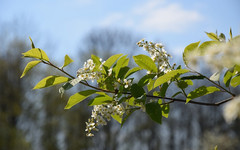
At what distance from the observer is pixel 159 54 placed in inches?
48.0

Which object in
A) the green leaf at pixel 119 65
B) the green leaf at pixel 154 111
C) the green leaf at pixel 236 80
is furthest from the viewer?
the green leaf at pixel 119 65

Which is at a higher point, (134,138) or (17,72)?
(17,72)

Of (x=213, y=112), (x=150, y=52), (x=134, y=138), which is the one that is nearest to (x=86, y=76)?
(x=150, y=52)

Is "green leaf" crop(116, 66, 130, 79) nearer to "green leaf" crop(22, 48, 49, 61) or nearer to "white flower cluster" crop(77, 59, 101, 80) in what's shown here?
"white flower cluster" crop(77, 59, 101, 80)

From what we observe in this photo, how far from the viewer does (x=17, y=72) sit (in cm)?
1811

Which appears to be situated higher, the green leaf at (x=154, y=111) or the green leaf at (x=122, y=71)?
the green leaf at (x=122, y=71)

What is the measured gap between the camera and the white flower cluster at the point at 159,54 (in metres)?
1.17

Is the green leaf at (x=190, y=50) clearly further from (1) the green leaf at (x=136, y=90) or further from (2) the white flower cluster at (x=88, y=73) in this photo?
(2) the white flower cluster at (x=88, y=73)

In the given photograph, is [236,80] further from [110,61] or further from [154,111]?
[110,61]

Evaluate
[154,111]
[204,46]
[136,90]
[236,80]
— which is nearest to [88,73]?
[136,90]

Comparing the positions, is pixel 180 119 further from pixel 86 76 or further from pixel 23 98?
pixel 86 76

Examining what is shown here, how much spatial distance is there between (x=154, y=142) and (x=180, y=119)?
140 inches

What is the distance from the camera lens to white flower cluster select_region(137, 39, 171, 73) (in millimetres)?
1170

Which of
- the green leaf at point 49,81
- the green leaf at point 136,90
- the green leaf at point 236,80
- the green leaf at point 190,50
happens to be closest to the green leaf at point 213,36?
the green leaf at point 190,50
